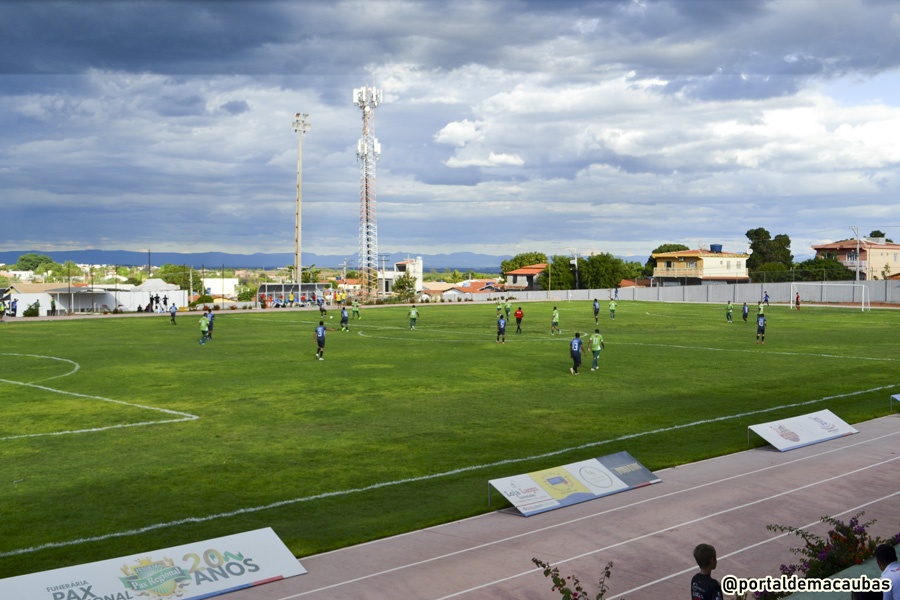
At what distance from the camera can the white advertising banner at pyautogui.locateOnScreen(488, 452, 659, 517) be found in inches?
563

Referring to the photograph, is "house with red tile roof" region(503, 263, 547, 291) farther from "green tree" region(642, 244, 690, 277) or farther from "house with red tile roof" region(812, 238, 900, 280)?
"house with red tile roof" region(812, 238, 900, 280)

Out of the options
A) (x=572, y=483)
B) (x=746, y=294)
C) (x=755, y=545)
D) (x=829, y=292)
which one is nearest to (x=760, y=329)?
(x=572, y=483)

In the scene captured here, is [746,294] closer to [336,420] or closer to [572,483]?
[336,420]

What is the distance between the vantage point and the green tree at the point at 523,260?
189000 millimetres

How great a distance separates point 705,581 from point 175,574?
6.65 m

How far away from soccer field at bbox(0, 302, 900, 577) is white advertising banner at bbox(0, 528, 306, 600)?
1.13 meters

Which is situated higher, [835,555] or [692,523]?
[835,555]

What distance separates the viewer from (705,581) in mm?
8062

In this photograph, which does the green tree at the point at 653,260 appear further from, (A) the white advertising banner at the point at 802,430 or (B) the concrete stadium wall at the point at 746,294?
(A) the white advertising banner at the point at 802,430

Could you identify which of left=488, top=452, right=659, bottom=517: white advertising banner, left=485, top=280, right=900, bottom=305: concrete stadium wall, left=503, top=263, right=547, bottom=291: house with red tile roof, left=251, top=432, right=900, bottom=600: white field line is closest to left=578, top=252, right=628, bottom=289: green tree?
left=503, top=263, right=547, bottom=291: house with red tile roof

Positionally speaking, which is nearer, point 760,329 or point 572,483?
point 572,483

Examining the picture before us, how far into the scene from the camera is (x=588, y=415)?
2327 centimetres

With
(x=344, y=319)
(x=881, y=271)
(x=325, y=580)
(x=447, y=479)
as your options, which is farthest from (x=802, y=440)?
(x=881, y=271)

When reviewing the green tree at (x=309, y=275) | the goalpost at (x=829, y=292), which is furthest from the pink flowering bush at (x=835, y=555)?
the green tree at (x=309, y=275)
